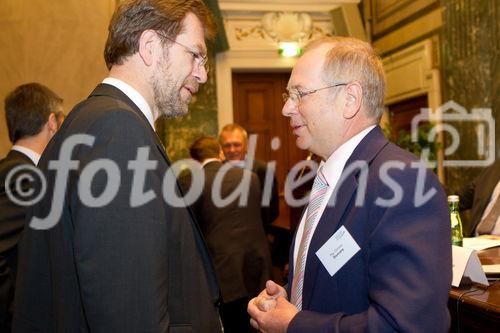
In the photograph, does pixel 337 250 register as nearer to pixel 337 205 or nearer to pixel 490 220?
pixel 337 205

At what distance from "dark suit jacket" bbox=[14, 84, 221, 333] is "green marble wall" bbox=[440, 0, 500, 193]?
15.1 feet

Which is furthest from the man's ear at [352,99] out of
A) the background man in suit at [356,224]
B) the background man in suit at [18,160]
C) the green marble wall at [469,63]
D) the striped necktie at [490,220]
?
the green marble wall at [469,63]

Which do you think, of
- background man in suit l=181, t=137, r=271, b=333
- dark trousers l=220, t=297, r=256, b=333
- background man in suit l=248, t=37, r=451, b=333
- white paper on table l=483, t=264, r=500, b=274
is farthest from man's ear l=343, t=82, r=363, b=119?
dark trousers l=220, t=297, r=256, b=333

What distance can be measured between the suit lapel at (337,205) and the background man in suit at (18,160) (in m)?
1.22

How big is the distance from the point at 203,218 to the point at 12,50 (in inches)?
66.9

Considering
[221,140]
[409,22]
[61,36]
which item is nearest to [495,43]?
[409,22]

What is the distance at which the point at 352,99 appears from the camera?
148cm

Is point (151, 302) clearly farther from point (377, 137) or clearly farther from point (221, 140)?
point (221, 140)

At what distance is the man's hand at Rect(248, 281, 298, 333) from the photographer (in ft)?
4.52

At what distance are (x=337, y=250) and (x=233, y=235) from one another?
2410 mm

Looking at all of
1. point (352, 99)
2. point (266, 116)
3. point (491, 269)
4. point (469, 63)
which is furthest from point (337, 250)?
point (266, 116)

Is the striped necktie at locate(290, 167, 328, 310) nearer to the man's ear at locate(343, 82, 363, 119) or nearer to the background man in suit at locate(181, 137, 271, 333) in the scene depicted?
the man's ear at locate(343, 82, 363, 119)

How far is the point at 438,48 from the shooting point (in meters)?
6.24

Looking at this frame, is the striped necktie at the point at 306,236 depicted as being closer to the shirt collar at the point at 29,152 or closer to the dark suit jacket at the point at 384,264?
the dark suit jacket at the point at 384,264
